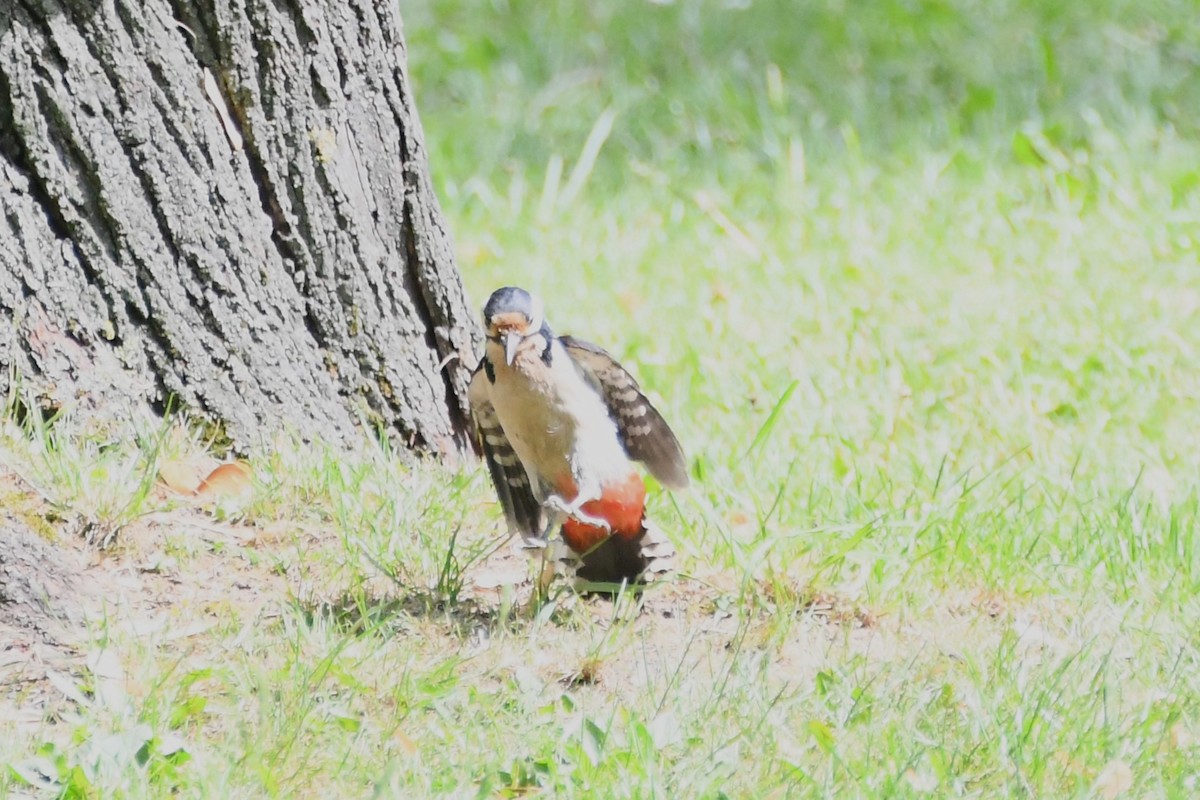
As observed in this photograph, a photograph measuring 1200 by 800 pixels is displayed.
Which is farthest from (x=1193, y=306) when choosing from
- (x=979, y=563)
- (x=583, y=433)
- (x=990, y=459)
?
(x=583, y=433)

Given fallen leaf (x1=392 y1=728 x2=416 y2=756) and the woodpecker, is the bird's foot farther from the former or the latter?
fallen leaf (x1=392 y1=728 x2=416 y2=756)

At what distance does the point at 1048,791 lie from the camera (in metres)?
2.79

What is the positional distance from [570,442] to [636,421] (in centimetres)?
21

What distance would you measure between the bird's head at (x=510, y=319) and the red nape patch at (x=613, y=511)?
1.16 feet

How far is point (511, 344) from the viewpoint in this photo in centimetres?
329

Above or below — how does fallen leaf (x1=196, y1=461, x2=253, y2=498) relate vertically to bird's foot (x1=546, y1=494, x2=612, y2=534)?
above

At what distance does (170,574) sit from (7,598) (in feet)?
1.31

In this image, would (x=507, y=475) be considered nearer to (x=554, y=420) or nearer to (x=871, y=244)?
(x=554, y=420)

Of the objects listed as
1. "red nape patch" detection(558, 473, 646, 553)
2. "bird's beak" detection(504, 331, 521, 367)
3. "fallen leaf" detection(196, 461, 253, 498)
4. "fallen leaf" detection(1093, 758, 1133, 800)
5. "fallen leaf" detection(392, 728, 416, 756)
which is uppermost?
"bird's beak" detection(504, 331, 521, 367)

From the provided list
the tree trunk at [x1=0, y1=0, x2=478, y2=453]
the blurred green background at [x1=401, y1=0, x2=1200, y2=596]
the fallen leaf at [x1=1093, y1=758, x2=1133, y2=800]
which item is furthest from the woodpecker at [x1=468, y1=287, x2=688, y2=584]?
the fallen leaf at [x1=1093, y1=758, x2=1133, y2=800]

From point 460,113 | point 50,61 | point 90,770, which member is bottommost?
point 90,770

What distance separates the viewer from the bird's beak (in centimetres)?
329

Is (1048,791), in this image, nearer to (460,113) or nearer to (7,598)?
(7,598)

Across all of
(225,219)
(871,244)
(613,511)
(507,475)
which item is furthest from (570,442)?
(871,244)
